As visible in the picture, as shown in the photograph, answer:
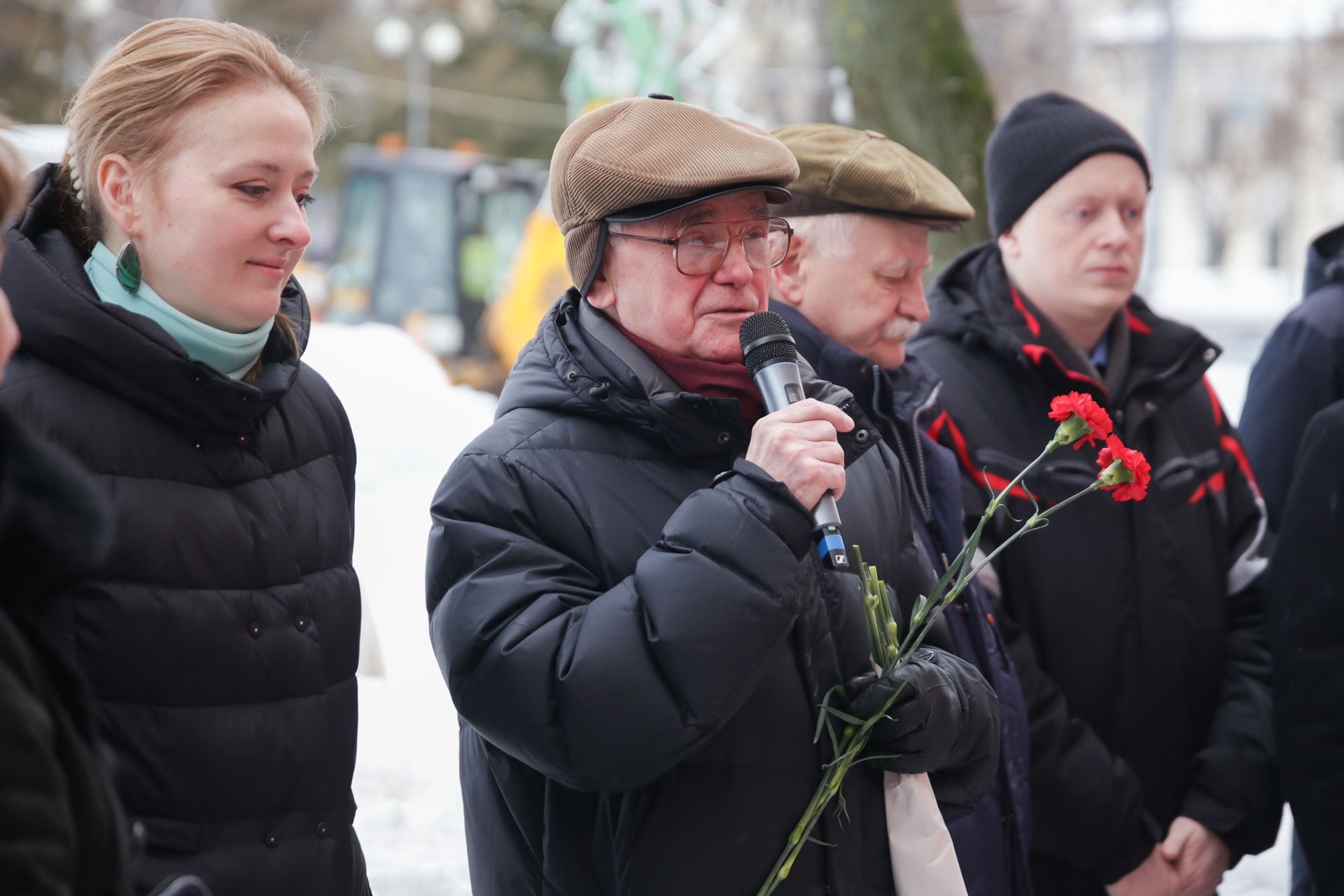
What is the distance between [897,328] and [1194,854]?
141cm

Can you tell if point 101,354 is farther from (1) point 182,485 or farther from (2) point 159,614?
(2) point 159,614

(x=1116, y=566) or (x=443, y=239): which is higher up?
(x=443, y=239)

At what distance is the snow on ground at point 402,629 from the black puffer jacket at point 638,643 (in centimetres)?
201

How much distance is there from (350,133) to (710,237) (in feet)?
124

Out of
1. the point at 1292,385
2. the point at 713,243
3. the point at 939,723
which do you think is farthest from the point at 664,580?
the point at 1292,385

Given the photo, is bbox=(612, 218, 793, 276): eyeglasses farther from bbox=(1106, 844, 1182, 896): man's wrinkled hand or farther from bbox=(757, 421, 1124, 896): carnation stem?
bbox=(1106, 844, 1182, 896): man's wrinkled hand

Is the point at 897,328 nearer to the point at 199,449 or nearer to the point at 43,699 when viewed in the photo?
the point at 199,449

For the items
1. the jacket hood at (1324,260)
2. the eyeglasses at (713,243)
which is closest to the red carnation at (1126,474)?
the eyeglasses at (713,243)

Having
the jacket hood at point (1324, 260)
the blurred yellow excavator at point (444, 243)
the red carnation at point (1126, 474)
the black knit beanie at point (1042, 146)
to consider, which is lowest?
the red carnation at point (1126, 474)

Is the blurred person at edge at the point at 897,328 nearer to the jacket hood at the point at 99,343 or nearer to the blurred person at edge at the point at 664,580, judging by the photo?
the blurred person at edge at the point at 664,580

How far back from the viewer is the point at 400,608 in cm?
593

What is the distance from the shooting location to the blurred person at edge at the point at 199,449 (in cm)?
199

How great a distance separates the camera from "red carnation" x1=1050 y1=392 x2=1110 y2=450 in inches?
83.9

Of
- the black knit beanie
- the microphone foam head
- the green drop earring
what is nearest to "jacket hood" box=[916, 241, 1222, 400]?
the black knit beanie
